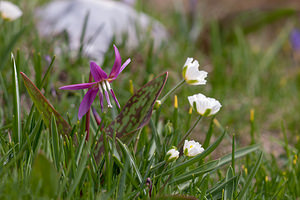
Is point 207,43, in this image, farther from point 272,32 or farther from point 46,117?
point 46,117

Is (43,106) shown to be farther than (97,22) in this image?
No

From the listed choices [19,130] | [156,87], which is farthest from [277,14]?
[19,130]

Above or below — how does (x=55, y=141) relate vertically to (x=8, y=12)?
below

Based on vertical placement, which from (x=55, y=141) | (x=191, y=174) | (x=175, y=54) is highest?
(x=55, y=141)

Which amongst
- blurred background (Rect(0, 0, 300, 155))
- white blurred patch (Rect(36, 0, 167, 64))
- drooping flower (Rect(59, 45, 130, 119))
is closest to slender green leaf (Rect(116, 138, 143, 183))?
drooping flower (Rect(59, 45, 130, 119))

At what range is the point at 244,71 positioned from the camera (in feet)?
9.25

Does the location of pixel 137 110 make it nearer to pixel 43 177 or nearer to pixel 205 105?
pixel 205 105

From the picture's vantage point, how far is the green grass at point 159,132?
39.3 inches

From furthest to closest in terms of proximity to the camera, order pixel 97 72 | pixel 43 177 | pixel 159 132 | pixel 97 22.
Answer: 1. pixel 97 22
2. pixel 159 132
3. pixel 97 72
4. pixel 43 177

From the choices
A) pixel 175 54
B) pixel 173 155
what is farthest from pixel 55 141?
pixel 175 54

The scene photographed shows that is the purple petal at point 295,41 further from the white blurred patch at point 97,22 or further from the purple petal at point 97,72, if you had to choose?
the purple petal at point 97,72

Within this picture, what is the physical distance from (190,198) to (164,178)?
155 millimetres

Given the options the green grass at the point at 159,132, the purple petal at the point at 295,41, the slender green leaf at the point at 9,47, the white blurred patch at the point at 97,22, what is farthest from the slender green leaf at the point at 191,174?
the purple petal at the point at 295,41

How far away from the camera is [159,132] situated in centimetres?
148
